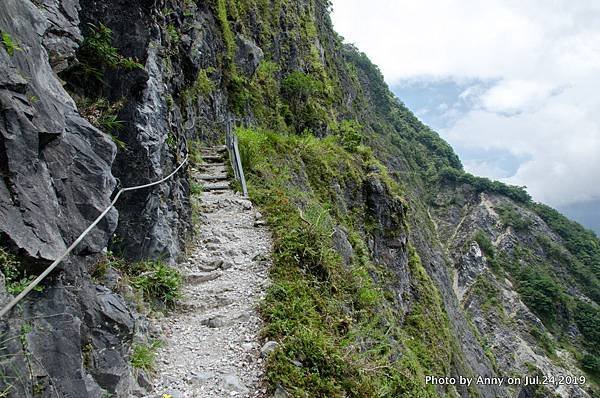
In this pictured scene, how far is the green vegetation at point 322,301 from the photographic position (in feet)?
15.2

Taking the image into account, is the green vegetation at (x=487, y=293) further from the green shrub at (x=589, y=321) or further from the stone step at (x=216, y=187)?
the stone step at (x=216, y=187)

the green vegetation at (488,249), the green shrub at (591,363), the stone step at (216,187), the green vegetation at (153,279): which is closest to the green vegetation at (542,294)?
the green vegetation at (488,249)

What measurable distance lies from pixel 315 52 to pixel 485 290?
161 ft

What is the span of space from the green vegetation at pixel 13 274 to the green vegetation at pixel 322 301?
8.05ft

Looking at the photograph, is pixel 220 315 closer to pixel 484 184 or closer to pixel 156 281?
pixel 156 281

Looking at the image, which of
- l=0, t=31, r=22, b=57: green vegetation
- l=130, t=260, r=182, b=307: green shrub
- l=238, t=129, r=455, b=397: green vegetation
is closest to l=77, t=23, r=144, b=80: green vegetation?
l=0, t=31, r=22, b=57: green vegetation

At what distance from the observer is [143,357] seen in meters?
4.32

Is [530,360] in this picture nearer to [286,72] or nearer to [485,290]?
[485,290]

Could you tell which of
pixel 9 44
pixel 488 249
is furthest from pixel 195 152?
pixel 488 249

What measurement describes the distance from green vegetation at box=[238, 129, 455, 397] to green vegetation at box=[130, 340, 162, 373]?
1.23 metres

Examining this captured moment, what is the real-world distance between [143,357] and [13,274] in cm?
190

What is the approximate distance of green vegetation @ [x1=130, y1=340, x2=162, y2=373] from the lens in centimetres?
420

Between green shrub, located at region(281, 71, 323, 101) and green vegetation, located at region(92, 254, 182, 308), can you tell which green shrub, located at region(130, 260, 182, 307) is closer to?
green vegetation, located at region(92, 254, 182, 308)

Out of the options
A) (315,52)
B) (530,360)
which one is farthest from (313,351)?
(530,360)
